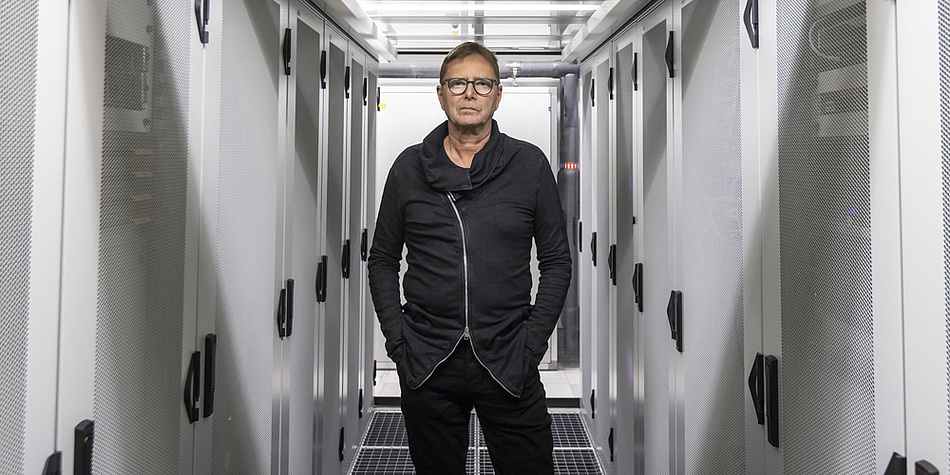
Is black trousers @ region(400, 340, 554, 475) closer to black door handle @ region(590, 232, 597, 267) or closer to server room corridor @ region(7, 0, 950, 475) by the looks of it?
server room corridor @ region(7, 0, 950, 475)

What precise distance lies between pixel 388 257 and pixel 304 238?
595 millimetres

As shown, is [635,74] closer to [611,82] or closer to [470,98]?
[611,82]

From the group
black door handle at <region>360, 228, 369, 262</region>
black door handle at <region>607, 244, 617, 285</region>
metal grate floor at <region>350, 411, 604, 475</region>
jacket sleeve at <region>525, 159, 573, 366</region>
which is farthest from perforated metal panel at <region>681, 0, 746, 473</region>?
black door handle at <region>360, 228, 369, 262</region>

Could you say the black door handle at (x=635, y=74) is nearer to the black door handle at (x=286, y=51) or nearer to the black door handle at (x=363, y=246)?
the black door handle at (x=286, y=51)

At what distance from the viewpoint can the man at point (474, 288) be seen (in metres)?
1.75

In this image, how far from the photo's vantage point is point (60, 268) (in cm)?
94

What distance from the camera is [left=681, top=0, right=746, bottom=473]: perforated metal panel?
63.6 inches

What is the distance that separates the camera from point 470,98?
5.99 feet

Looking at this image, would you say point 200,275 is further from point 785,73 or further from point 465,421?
point 785,73

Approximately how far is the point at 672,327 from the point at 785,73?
100 centimetres

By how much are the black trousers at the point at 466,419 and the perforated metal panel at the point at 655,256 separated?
0.63m

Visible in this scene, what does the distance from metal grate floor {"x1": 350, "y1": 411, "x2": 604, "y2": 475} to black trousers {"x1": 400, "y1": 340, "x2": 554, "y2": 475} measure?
1323 mm

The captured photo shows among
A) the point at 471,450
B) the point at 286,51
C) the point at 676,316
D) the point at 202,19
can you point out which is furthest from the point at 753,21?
the point at 471,450

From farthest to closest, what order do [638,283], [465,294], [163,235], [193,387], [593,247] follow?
[593,247] → [638,283] → [465,294] → [193,387] → [163,235]
